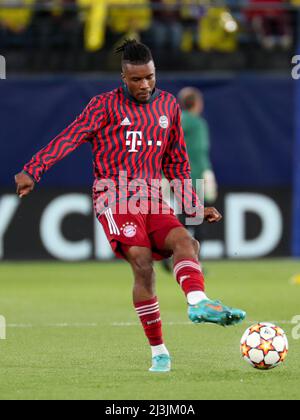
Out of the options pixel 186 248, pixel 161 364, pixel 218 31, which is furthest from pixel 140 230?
pixel 218 31

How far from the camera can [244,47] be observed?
17406mm

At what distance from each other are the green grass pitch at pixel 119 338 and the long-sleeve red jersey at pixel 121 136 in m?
1.29

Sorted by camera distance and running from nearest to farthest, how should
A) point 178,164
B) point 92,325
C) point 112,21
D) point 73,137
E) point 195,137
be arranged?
point 73,137
point 178,164
point 92,325
point 195,137
point 112,21

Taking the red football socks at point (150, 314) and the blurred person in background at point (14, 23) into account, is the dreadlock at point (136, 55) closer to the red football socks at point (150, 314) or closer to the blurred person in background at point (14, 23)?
the red football socks at point (150, 314)

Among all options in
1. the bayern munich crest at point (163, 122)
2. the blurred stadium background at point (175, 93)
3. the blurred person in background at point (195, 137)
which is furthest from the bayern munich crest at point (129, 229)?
the blurred stadium background at point (175, 93)

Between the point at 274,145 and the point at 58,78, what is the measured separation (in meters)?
3.35

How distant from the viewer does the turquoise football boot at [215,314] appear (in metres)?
7.00

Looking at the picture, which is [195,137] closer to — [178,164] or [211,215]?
[178,164]

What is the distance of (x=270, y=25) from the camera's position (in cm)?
1803

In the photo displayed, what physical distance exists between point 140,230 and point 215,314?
1.00m
